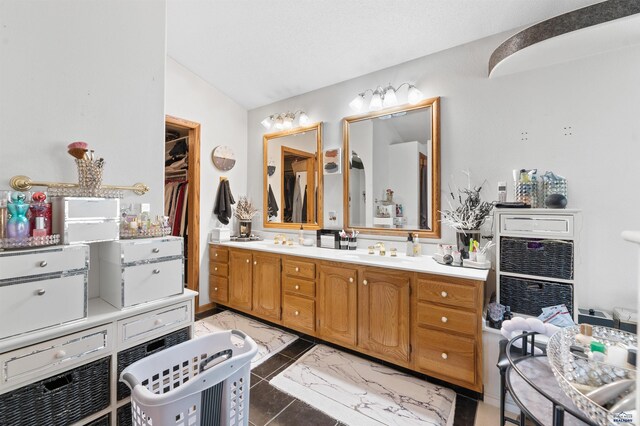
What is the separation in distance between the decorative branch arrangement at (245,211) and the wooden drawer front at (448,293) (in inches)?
93.4

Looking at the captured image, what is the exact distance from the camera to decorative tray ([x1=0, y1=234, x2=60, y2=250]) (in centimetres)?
112

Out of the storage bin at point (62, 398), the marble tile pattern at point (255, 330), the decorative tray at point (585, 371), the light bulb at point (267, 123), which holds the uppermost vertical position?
the light bulb at point (267, 123)

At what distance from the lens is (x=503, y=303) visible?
1.94 m

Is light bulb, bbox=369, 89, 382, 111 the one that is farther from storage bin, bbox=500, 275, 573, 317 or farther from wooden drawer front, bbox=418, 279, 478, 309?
storage bin, bbox=500, 275, 573, 317

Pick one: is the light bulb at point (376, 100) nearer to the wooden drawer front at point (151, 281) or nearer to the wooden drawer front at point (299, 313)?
the wooden drawer front at point (299, 313)

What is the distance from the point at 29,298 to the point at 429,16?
112 inches

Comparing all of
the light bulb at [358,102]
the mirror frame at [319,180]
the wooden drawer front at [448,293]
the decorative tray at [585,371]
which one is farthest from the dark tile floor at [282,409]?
the light bulb at [358,102]

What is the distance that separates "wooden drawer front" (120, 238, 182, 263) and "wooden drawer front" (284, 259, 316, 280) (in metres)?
1.24

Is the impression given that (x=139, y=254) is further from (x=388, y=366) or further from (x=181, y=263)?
(x=388, y=366)

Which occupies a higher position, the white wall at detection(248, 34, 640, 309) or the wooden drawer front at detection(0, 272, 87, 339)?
the white wall at detection(248, 34, 640, 309)

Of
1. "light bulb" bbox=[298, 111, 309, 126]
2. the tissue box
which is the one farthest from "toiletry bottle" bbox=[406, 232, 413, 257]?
the tissue box

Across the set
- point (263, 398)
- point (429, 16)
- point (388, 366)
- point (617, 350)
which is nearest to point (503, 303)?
point (388, 366)

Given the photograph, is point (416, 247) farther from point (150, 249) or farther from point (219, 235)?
point (219, 235)

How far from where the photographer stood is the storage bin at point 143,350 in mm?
1352
